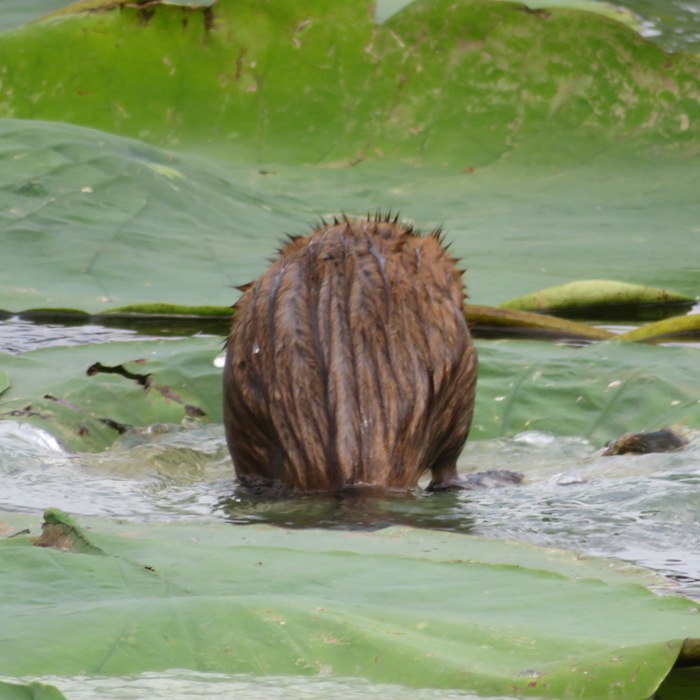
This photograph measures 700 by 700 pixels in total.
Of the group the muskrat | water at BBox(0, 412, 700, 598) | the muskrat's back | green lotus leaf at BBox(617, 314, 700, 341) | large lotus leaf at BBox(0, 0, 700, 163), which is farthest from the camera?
large lotus leaf at BBox(0, 0, 700, 163)

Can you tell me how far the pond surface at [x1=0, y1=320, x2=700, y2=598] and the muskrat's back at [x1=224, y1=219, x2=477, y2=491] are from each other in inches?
4.0

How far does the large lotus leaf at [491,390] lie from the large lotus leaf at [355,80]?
138 inches

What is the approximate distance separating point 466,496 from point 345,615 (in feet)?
5.79

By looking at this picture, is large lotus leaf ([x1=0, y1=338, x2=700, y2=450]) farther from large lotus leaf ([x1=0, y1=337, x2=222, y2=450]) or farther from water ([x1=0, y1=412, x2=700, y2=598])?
water ([x1=0, y1=412, x2=700, y2=598])

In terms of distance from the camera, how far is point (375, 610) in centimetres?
261

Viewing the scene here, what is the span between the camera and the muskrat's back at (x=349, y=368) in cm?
397

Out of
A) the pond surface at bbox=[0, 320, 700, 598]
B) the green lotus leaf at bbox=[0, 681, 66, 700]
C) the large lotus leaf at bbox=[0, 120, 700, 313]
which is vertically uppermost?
the large lotus leaf at bbox=[0, 120, 700, 313]

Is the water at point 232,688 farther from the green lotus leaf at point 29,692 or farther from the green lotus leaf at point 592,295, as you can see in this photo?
the green lotus leaf at point 592,295

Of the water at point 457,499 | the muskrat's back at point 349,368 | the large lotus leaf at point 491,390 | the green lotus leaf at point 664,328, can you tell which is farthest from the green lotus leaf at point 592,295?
the muskrat's back at point 349,368

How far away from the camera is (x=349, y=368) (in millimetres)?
3965

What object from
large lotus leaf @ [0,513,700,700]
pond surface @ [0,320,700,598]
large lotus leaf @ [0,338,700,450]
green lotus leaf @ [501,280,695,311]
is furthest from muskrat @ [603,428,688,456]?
green lotus leaf @ [501,280,695,311]

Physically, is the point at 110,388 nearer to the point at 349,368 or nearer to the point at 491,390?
the point at 491,390

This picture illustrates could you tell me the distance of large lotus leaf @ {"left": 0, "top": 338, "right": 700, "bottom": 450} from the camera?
492cm

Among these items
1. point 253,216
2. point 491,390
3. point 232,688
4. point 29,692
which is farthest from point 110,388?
point 29,692
